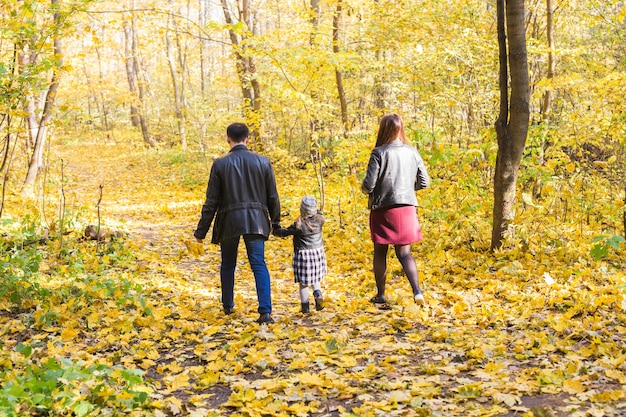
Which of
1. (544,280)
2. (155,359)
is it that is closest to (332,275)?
(544,280)

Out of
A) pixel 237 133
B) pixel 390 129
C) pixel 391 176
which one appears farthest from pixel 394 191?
pixel 237 133

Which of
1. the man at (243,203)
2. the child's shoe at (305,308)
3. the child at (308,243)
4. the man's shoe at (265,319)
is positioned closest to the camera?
the man at (243,203)

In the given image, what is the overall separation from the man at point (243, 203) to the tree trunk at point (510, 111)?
2.94 m

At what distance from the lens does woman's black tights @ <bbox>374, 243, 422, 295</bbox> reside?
5.25 metres

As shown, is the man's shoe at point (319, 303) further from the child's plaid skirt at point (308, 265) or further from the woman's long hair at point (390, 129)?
the woman's long hair at point (390, 129)

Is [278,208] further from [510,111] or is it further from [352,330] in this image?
[510,111]

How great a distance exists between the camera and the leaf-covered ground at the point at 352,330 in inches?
130

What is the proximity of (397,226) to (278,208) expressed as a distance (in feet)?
3.95

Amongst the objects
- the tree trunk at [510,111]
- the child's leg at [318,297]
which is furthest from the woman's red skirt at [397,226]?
the tree trunk at [510,111]

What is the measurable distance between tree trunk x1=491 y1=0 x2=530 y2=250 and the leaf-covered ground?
329 millimetres

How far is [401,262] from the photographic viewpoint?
211 inches

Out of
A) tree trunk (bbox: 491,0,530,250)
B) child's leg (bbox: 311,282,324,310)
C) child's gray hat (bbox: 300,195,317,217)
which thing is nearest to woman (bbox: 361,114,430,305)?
child's gray hat (bbox: 300,195,317,217)

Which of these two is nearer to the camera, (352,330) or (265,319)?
(352,330)

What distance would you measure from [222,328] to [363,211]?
17.0 ft
